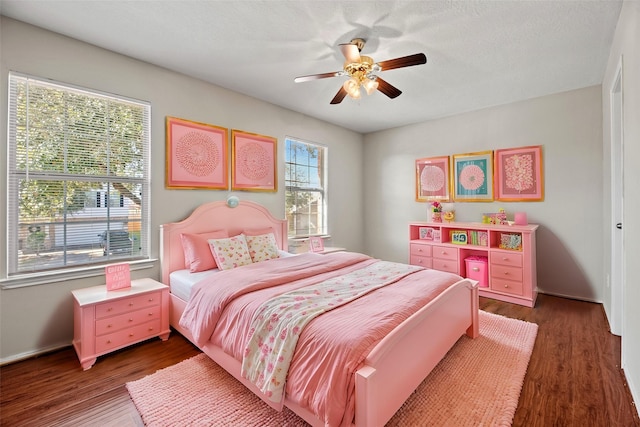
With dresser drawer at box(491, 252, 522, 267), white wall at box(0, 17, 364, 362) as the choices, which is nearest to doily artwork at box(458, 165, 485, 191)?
dresser drawer at box(491, 252, 522, 267)

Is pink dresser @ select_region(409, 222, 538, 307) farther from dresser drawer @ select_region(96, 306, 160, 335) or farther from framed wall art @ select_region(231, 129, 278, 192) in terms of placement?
dresser drawer @ select_region(96, 306, 160, 335)

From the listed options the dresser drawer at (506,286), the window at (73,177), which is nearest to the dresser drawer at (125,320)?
the window at (73,177)

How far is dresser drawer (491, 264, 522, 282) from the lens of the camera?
3454mm

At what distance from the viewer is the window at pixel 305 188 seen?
435cm

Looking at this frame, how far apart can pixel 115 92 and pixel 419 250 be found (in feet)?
13.9

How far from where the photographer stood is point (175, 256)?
297cm

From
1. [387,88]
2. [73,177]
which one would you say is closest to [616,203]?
[387,88]

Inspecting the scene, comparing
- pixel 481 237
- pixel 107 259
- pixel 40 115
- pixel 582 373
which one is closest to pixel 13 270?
pixel 107 259

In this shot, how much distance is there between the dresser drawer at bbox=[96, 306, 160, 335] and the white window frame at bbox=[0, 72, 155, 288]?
54cm

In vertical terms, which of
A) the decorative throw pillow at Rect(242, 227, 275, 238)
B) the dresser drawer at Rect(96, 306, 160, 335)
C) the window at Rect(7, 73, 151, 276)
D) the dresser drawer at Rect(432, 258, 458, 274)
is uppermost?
the window at Rect(7, 73, 151, 276)

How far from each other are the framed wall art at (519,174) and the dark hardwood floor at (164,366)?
179 cm

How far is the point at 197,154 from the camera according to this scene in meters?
3.22

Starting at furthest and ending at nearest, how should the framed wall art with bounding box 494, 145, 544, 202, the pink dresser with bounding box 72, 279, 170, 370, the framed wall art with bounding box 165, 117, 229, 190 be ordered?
1. the framed wall art with bounding box 494, 145, 544, 202
2. the framed wall art with bounding box 165, 117, 229, 190
3. the pink dresser with bounding box 72, 279, 170, 370

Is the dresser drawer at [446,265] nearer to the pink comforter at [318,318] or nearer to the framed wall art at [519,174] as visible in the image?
the framed wall art at [519,174]
